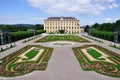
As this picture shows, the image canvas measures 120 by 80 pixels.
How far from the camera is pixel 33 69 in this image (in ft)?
40.7

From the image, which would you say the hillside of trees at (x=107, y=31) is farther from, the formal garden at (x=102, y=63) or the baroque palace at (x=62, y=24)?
the baroque palace at (x=62, y=24)

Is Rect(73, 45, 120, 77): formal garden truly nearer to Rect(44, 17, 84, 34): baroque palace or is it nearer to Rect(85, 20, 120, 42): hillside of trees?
Rect(85, 20, 120, 42): hillside of trees

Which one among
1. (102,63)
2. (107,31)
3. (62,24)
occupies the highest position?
(62,24)

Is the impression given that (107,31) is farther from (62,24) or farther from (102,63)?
(62,24)

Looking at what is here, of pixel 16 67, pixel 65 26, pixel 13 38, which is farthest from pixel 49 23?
pixel 16 67

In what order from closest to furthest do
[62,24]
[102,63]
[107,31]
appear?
[102,63]
[107,31]
[62,24]

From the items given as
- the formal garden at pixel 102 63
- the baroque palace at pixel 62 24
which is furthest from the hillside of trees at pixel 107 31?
the baroque palace at pixel 62 24

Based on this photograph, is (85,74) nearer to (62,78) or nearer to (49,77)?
(62,78)

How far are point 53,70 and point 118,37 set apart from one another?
88.5ft

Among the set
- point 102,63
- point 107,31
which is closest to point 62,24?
point 107,31

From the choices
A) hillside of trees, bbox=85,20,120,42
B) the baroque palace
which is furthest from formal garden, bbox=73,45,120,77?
the baroque palace

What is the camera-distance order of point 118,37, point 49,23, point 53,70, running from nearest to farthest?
point 53,70
point 118,37
point 49,23

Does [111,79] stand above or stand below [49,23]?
below

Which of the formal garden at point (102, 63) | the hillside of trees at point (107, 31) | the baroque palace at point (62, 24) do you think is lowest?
the formal garden at point (102, 63)
